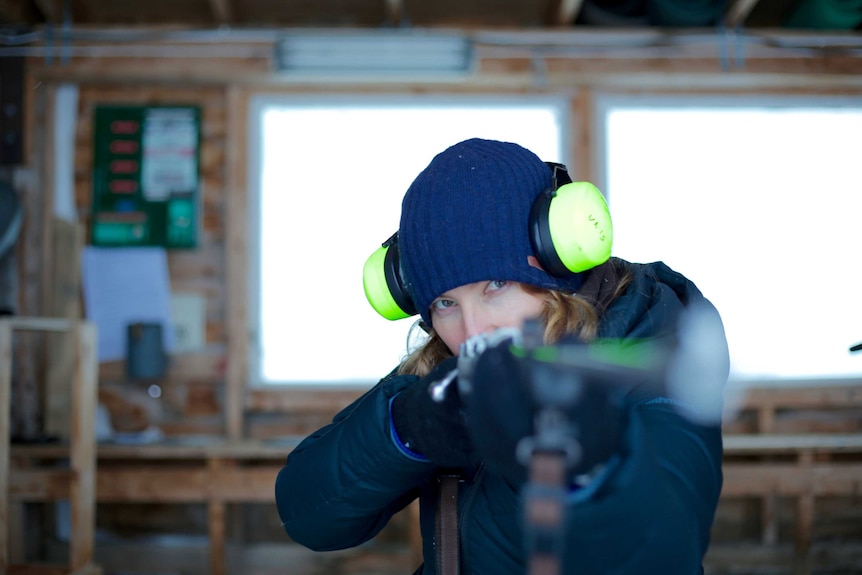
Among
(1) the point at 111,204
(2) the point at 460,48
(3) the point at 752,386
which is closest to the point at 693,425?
(2) the point at 460,48

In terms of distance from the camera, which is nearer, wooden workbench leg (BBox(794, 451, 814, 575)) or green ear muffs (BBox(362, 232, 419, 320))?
green ear muffs (BBox(362, 232, 419, 320))

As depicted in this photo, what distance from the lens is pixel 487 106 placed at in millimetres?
4816

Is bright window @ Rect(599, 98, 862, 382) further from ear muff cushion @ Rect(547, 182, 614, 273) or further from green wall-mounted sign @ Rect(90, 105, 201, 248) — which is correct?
ear muff cushion @ Rect(547, 182, 614, 273)

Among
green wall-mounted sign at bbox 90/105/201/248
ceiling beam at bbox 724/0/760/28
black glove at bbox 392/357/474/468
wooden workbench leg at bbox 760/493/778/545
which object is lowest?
wooden workbench leg at bbox 760/493/778/545

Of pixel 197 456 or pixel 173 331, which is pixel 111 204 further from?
pixel 197 456

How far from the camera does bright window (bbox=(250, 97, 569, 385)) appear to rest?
4781 mm

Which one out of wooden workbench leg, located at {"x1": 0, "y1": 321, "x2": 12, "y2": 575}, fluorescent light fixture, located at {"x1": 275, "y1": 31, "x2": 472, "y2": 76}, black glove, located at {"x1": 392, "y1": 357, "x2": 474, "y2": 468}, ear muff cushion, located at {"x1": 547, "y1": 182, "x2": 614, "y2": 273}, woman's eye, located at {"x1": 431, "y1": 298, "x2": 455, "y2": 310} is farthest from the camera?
fluorescent light fixture, located at {"x1": 275, "y1": 31, "x2": 472, "y2": 76}

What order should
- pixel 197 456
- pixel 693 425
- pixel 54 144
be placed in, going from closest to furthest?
pixel 693 425
pixel 197 456
pixel 54 144

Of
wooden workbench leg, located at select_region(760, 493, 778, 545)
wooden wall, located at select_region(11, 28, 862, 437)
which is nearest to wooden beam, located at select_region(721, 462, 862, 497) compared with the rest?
wooden workbench leg, located at select_region(760, 493, 778, 545)

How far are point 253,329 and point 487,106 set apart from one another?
6.35 feet

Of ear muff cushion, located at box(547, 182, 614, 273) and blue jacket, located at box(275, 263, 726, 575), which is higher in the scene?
ear muff cushion, located at box(547, 182, 614, 273)

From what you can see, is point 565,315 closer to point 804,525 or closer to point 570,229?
point 570,229

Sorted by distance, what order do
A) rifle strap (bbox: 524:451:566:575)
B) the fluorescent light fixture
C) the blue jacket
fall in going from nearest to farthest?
rifle strap (bbox: 524:451:566:575), the blue jacket, the fluorescent light fixture

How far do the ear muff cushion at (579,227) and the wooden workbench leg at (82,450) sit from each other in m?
2.90
